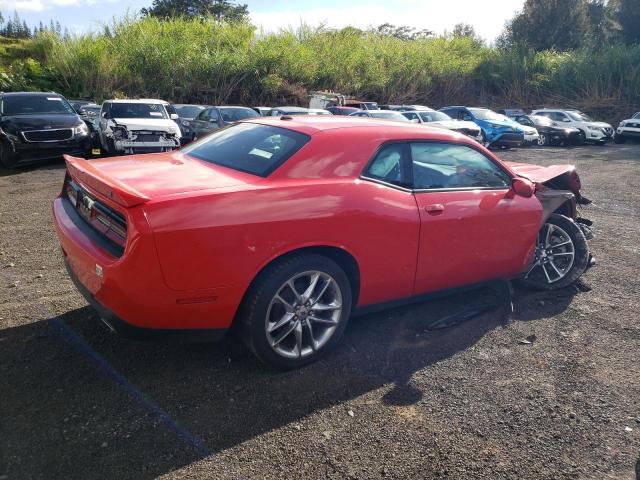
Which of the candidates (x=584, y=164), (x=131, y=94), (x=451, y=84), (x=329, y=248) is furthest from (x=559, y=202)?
(x=451, y=84)

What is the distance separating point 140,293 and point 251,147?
1.45 metres

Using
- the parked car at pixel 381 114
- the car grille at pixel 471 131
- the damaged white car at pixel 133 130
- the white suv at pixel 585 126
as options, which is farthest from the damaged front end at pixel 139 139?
the white suv at pixel 585 126

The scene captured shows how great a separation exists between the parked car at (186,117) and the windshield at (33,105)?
4288 mm

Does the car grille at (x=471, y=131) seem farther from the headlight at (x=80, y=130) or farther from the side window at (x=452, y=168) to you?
the side window at (x=452, y=168)

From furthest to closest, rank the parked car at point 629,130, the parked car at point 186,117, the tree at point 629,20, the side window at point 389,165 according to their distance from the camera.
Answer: the tree at point 629,20, the parked car at point 629,130, the parked car at point 186,117, the side window at point 389,165

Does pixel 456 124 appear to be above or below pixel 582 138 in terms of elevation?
above

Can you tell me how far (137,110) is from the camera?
13.3 m

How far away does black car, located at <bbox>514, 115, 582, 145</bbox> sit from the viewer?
22.4 meters

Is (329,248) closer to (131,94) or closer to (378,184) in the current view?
(378,184)

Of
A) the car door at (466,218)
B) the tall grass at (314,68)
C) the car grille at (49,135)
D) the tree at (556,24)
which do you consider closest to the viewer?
the car door at (466,218)

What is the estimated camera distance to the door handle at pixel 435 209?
3.70 meters

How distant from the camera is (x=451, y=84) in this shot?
33.7 meters

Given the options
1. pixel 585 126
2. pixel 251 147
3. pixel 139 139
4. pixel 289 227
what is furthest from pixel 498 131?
pixel 289 227

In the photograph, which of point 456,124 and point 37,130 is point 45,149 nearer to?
point 37,130
